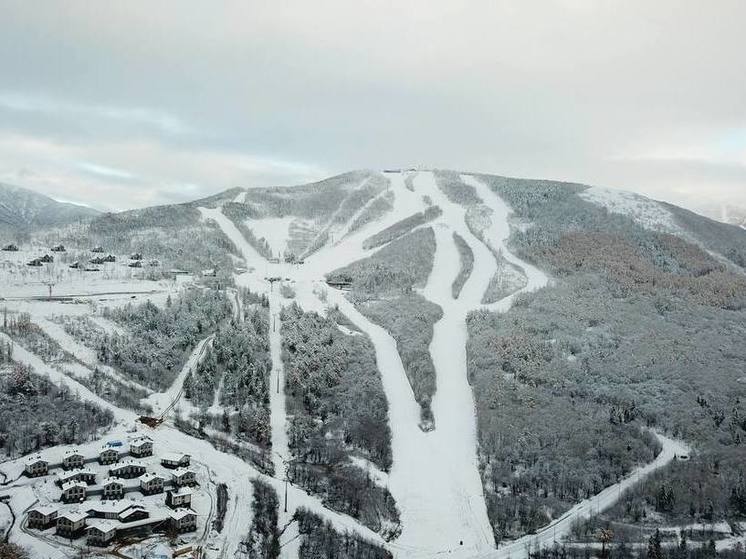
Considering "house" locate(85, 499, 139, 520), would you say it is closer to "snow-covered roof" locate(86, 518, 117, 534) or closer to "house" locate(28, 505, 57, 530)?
"snow-covered roof" locate(86, 518, 117, 534)

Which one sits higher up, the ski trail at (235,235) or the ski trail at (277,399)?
the ski trail at (235,235)

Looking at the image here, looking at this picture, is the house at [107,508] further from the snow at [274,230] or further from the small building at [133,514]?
the snow at [274,230]

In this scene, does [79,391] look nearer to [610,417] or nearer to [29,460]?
[29,460]

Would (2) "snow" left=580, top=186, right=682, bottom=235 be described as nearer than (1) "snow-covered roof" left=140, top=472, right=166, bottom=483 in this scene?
No

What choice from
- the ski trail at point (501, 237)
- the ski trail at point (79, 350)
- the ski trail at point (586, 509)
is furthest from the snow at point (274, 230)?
the ski trail at point (586, 509)

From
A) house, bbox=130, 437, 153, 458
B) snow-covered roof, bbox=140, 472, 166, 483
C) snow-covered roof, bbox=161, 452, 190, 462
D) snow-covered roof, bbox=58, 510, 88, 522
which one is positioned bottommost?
snow-covered roof, bbox=58, 510, 88, 522

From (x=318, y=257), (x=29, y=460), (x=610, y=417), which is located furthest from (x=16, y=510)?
(x=318, y=257)

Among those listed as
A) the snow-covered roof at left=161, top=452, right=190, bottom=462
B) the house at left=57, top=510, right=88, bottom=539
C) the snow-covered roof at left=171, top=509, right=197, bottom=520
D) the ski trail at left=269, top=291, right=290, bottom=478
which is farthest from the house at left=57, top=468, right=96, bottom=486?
the ski trail at left=269, top=291, right=290, bottom=478
